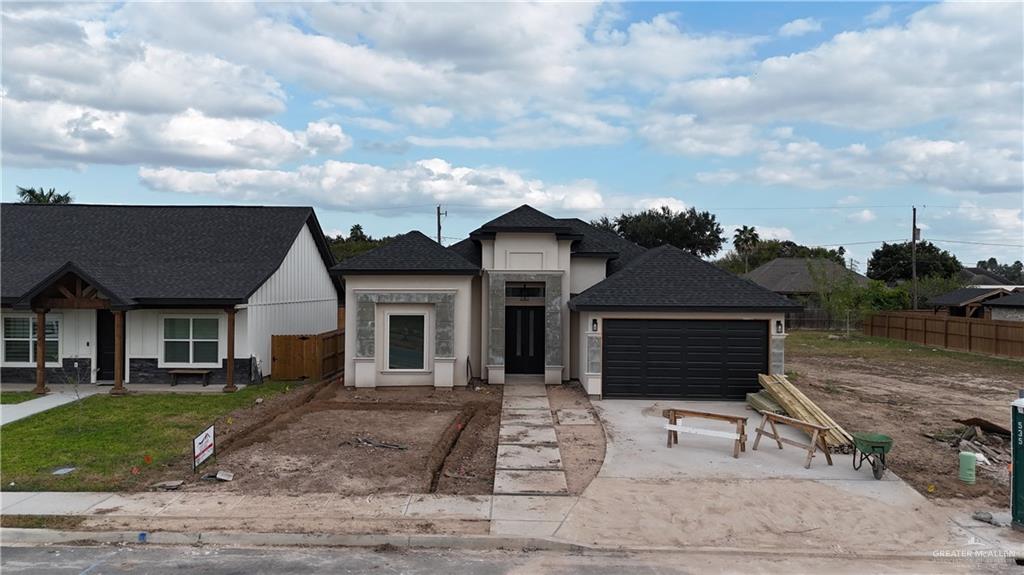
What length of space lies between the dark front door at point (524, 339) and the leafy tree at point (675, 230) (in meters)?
45.5

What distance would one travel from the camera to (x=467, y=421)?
14.1 meters

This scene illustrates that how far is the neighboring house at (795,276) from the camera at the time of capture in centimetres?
5132

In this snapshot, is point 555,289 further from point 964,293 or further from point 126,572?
point 964,293

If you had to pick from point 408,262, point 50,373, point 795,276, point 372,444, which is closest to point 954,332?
point 795,276

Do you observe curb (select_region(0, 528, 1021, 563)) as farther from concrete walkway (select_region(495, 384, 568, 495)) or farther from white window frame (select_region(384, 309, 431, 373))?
white window frame (select_region(384, 309, 431, 373))

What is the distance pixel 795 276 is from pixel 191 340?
4920 cm

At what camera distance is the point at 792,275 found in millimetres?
55594

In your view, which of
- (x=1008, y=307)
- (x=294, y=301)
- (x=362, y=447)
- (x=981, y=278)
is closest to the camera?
(x=362, y=447)

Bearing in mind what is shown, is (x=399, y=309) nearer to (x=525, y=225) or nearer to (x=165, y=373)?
(x=525, y=225)

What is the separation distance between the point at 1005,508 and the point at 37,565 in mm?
11832

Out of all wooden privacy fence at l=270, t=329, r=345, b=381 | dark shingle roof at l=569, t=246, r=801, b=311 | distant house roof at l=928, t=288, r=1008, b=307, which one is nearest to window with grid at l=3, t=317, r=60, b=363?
wooden privacy fence at l=270, t=329, r=345, b=381

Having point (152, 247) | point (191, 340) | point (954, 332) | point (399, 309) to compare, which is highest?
point (152, 247)

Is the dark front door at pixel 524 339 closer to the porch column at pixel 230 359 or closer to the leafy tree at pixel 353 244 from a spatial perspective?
the porch column at pixel 230 359

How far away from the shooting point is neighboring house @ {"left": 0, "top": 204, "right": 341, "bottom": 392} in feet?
58.2
